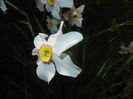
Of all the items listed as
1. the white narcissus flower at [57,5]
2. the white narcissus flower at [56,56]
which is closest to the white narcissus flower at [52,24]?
the white narcissus flower at [57,5]

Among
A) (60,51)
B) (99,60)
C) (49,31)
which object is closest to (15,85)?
(49,31)

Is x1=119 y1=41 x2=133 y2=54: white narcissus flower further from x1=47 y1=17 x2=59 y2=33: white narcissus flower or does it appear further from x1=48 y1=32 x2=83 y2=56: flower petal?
x1=48 y1=32 x2=83 y2=56: flower petal

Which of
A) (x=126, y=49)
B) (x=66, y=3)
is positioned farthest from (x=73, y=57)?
(x=126, y=49)

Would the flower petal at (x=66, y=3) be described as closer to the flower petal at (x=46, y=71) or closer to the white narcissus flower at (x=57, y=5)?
the white narcissus flower at (x=57, y=5)

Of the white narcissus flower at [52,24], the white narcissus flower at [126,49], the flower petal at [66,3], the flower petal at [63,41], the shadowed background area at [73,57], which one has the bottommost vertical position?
the white narcissus flower at [126,49]

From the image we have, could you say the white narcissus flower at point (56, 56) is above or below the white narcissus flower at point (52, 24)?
above

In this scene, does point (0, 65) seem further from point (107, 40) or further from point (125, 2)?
point (125, 2)

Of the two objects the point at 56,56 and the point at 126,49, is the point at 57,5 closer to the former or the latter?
the point at 56,56
